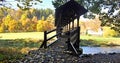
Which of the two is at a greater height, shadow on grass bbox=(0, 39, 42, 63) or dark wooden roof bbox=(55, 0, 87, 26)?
dark wooden roof bbox=(55, 0, 87, 26)

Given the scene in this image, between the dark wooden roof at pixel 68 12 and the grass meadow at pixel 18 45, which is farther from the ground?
the dark wooden roof at pixel 68 12

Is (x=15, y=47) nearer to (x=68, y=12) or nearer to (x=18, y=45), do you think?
(x=18, y=45)

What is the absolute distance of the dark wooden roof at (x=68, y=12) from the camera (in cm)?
2250

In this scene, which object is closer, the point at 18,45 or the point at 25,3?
the point at 25,3

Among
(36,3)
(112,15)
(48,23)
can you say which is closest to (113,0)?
(112,15)

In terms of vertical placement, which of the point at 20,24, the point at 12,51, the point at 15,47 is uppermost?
the point at 12,51

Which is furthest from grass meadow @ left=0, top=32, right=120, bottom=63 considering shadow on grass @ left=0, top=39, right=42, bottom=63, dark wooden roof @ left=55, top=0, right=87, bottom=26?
dark wooden roof @ left=55, top=0, right=87, bottom=26

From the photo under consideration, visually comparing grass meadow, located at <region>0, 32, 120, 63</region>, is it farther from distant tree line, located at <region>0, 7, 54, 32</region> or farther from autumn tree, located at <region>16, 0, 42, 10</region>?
distant tree line, located at <region>0, 7, 54, 32</region>

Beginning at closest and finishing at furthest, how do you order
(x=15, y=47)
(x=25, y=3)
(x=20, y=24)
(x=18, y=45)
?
(x=25, y=3) < (x=15, y=47) < (x=18, y=45) < (x=20, y=24)

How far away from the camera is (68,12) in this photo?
23.8 metres

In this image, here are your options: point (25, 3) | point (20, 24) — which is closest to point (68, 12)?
point (25, 3)

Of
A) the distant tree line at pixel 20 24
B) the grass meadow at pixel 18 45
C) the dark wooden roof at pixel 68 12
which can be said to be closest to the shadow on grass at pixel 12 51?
the grass meadow at pixel 18 45

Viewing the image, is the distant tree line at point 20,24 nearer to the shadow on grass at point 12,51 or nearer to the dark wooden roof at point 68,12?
the shadow on grass at point 12,51

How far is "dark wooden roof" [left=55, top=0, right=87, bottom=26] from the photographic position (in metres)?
22.5
